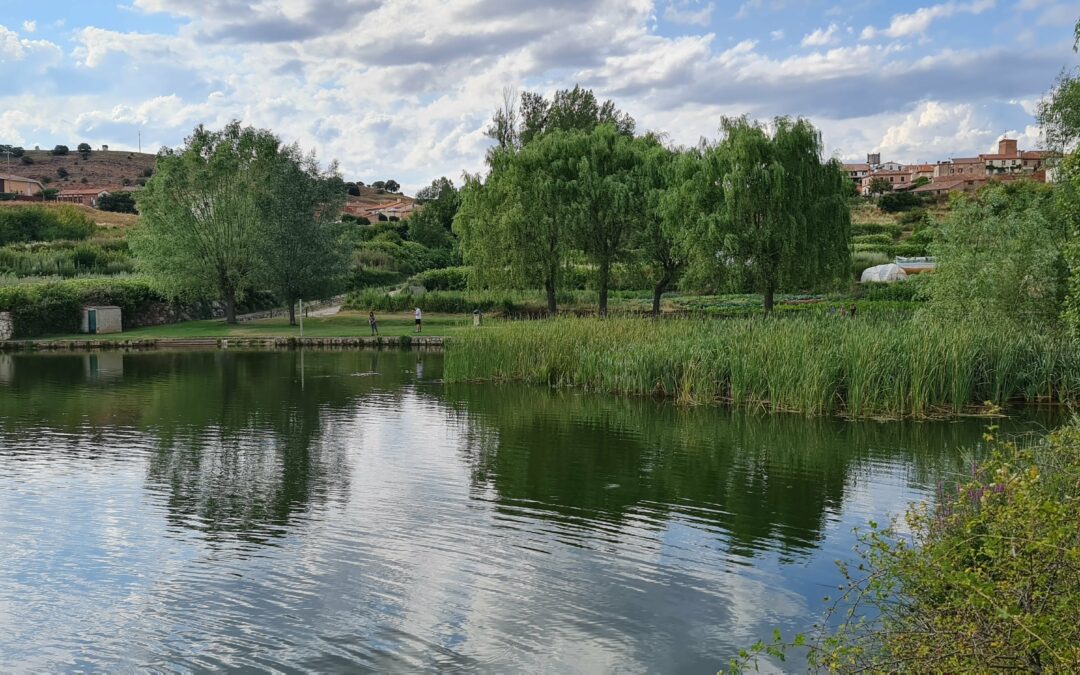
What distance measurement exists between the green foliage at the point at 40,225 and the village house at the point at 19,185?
42030 millimetres

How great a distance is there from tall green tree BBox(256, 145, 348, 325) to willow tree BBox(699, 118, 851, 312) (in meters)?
22.0

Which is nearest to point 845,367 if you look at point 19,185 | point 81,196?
point 81,196

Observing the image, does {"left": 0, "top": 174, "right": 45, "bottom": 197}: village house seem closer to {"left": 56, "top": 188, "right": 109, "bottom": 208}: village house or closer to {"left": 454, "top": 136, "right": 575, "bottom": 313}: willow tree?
{"left": 56, "top": 188, "right": 109, "bottom": 208}: village house

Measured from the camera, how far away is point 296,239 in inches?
1857

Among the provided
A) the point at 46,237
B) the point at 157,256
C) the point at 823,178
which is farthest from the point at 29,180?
the point at 823,178

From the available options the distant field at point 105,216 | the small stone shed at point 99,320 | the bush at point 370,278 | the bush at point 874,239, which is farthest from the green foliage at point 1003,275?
the distant field at point 105,216

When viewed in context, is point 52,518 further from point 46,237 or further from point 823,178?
point 46,237

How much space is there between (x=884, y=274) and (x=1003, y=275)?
30.3m

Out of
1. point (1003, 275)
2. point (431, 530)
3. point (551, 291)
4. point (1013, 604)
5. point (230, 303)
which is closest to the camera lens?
point (1013, 604)

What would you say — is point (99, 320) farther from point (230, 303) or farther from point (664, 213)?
point (664, 213)

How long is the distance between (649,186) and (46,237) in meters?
63.1

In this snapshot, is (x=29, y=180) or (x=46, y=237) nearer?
(x=46, y=237)

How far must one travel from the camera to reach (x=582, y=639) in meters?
8.69

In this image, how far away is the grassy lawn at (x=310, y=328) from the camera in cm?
4506
